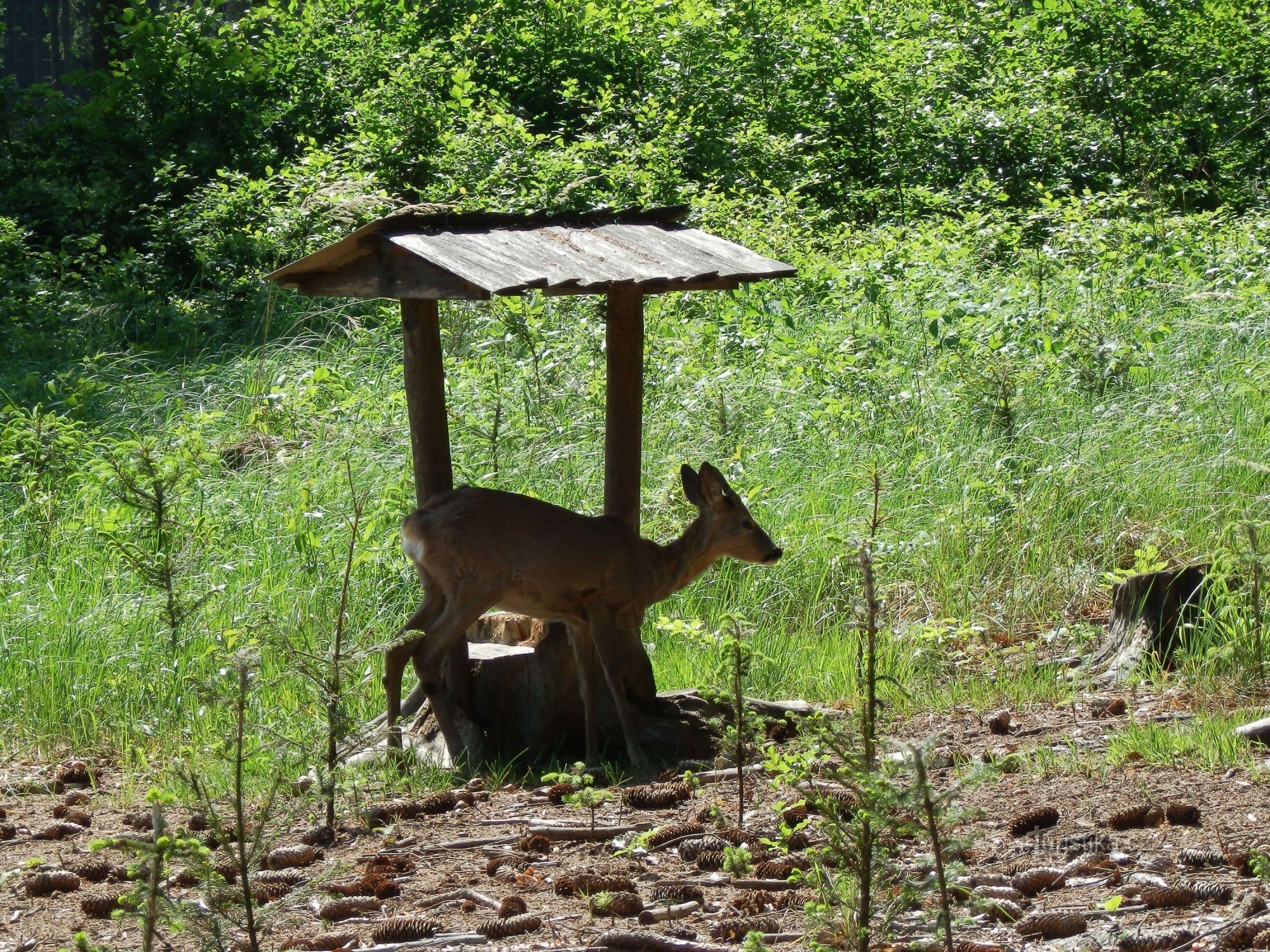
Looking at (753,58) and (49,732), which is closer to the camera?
(49,732)

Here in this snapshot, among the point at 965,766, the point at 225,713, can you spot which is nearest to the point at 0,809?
the point at 225,713

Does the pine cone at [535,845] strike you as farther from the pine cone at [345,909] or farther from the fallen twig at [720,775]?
the fallen twig at [720,775]

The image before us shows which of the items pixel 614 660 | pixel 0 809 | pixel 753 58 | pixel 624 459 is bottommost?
pixel 0 809

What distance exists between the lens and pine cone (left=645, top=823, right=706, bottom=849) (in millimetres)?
4703

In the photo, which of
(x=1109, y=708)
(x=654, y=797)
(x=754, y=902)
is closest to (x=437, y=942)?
(x=754, y=902)

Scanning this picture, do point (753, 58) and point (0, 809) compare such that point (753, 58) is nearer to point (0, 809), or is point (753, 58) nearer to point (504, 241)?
point (504, 241)

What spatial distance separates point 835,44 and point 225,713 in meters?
A: 13.7

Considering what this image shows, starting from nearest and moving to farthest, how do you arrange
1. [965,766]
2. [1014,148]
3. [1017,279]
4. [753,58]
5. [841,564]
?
[965,766] → [841,564] → [1017,279] → [1014,148] → [753,58]

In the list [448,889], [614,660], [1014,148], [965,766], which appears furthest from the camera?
[1014,148]

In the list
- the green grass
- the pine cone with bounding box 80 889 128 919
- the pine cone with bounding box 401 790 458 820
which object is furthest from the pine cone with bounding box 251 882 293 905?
the pine cone with bounding box 401 790 458 820

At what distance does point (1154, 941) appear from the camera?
3.57 metres

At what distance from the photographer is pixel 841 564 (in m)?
7.43

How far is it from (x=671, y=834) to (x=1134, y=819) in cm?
141

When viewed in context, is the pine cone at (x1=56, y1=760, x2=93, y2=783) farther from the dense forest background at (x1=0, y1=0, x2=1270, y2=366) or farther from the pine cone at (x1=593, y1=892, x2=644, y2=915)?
the dense forest background at (x1=0, y1=0, x2=1270, y2=366)
